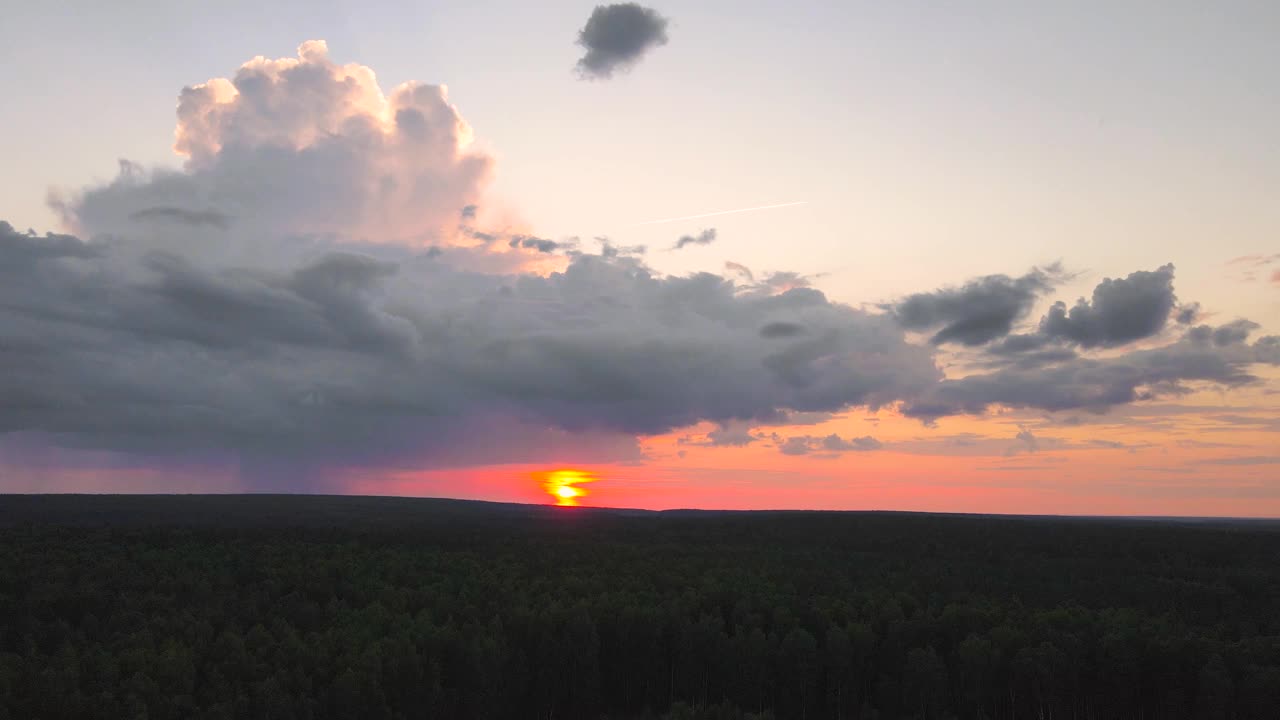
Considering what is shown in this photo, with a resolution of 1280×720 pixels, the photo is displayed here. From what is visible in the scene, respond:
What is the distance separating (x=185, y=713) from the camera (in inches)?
3027

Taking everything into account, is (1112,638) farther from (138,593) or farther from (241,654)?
(138,593)

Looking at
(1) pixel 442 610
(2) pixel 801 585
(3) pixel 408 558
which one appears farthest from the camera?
(3) pixel 408 558

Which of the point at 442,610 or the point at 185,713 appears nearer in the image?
the point at 185,713

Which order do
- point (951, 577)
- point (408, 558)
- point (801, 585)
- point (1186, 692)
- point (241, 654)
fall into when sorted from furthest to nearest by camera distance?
1. point (408, 558)
2. point (951, 577)
3. point (801, 585)
4. point (1186, 692)
5. point (241, 654)

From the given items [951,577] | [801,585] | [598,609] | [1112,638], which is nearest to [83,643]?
[598,609]

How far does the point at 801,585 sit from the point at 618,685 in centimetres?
4824

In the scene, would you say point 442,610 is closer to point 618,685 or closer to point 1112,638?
point 618,685

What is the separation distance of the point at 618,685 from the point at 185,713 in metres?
50.9

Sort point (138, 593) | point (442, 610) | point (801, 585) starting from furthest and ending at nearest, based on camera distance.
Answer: point (801, 585) → point (138, 593) → point (442, 610)

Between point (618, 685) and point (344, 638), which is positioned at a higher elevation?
point (344, 638)

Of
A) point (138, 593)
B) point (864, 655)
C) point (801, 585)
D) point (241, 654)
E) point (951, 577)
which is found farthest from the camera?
point (951, 577)

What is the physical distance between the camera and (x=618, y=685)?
4368 inches

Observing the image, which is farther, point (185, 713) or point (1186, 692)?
point (1186, 692)

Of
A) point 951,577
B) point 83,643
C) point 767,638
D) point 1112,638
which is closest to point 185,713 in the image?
point 83,643
